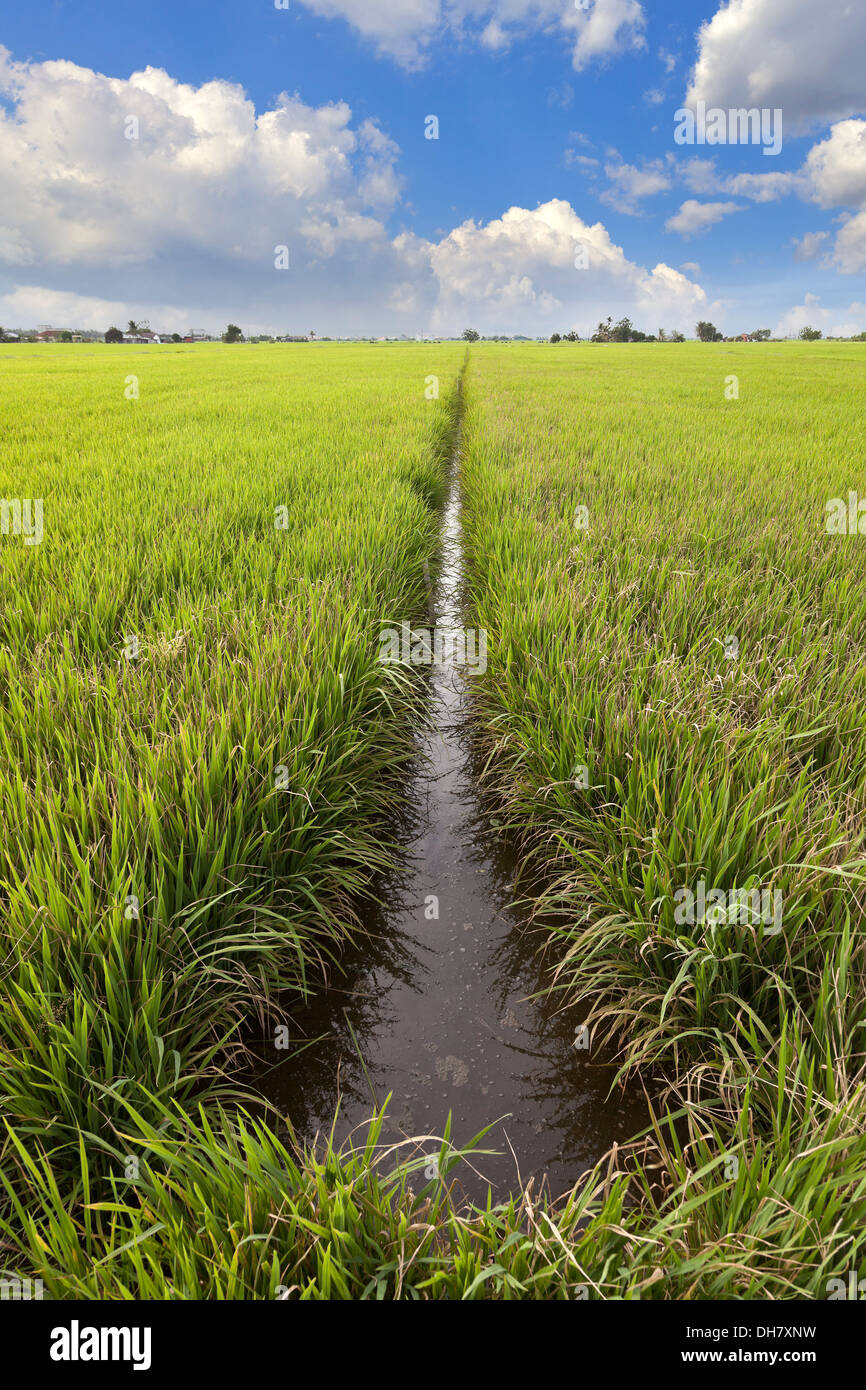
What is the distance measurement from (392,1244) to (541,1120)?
Result: 554 mm

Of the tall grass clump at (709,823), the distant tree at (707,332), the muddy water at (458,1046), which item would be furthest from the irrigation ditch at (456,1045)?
the distant tree at (707,332)

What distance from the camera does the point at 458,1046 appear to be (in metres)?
1.59

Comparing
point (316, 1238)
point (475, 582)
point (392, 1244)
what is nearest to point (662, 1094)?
point (392, 1244)

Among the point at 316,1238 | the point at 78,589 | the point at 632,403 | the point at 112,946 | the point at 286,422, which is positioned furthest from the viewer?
the point at 632,403

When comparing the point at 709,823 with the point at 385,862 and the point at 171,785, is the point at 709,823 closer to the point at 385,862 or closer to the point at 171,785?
the point at 385,862

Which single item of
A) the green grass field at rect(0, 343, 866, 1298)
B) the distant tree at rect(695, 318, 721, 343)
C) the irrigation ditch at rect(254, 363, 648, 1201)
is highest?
the distant tree at rect(695, 318, 721, 343)

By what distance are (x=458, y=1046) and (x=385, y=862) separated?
718mm

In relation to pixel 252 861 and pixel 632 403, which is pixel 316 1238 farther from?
pixel 632 403

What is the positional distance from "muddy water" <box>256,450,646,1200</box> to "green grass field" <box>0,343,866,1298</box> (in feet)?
0.32

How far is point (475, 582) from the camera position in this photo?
4.27 m

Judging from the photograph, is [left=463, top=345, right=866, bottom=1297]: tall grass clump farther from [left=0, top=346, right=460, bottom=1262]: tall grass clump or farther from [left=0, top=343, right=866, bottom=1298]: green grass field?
[left=0, top=346, right=460, bottom=1262]: tall grass clump

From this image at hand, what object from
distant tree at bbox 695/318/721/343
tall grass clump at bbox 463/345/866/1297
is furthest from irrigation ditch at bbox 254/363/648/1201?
distant tree at bbox 695/318/721/343

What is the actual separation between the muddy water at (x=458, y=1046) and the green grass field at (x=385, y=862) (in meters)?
0.10

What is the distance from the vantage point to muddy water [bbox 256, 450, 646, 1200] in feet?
4.52
